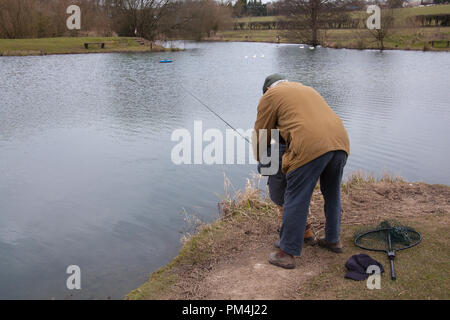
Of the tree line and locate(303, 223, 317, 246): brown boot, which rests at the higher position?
the tree line

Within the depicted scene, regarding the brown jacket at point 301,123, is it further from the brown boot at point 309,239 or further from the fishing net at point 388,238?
the fishing net at point 388,238

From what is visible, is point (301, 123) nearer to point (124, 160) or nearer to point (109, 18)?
point (124, 160)

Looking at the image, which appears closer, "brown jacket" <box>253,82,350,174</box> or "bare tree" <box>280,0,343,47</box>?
"brown jacket" <box>253,82,350,174</box>

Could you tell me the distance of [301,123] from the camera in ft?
12.3

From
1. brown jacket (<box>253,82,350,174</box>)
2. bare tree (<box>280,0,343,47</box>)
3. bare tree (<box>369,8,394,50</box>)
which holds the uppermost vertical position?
bare tree (<box>280,0,343,47</box>)

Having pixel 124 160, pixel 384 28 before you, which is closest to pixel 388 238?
pixel 124 160

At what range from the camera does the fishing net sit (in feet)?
14.5

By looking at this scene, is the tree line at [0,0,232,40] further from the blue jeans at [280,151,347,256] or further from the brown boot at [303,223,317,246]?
the blue jeans at [280,151,347,256]

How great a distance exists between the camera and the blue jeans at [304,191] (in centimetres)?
382

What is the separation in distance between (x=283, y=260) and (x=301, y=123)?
4.32ft

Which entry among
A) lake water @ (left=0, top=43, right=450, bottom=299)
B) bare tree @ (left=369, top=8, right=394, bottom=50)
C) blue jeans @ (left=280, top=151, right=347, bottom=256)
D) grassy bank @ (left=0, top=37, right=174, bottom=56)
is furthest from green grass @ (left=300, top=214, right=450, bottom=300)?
bare tree @ (left=369, top=8, right=394, bottom=50)

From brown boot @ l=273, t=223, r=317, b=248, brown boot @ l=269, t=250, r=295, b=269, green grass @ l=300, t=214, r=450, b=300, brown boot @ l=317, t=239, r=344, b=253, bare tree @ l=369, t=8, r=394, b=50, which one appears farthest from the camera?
bare tree @ l=369, t=8, r=394, b=50

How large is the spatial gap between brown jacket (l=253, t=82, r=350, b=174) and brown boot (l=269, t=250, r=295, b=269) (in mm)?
801

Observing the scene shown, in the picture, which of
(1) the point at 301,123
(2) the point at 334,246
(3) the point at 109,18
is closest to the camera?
(1) the point at 301,123
